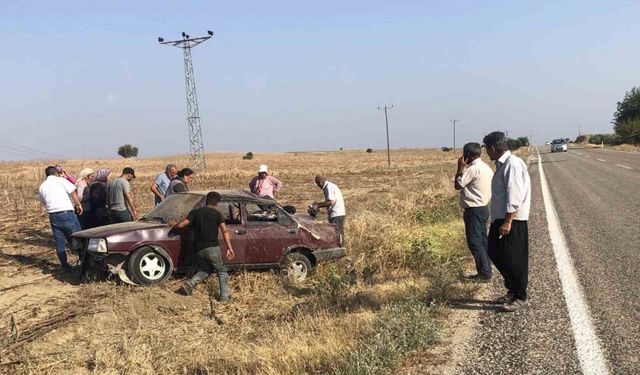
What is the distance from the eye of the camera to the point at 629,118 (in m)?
74.8

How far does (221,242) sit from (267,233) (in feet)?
2.32

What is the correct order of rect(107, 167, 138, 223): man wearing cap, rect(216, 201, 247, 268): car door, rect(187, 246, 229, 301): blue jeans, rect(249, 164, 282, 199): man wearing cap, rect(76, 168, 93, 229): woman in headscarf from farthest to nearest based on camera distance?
1. rect(249, 164, 282, 199): man wearing cap
2. rect(76, 168, 93, 229): woman in headscarf
3. rect(107, 167, 138, 223): man wearing cap
4. rect(216, 201, 247, 268): car door
5. rect(187, 246, 229, 301): blue jeans

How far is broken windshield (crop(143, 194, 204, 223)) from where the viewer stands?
7.75 metres

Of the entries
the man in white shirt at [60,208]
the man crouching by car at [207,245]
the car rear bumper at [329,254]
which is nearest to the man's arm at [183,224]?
the man crouching by car at [207,245]

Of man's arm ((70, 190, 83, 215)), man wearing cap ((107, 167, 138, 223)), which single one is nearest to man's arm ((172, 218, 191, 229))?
man wearing cap ((107, 167, 138, 223))

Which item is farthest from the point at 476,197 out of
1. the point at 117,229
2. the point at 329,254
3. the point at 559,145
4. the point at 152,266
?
the point at 559,145

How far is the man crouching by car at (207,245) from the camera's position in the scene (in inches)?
268

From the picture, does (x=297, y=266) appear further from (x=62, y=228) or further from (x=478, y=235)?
(x=62, y=228)

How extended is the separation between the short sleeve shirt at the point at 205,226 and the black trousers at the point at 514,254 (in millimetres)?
3508

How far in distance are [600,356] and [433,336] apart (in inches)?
→ 49.7

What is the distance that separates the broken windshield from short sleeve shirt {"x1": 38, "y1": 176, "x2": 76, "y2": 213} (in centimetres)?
140

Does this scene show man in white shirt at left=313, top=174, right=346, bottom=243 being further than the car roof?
Yes

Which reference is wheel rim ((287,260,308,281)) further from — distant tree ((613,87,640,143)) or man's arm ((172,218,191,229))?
distant tree ((613,87,640,143))

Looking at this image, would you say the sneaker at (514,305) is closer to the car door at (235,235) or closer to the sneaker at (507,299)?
the sneaker at (507,299)
